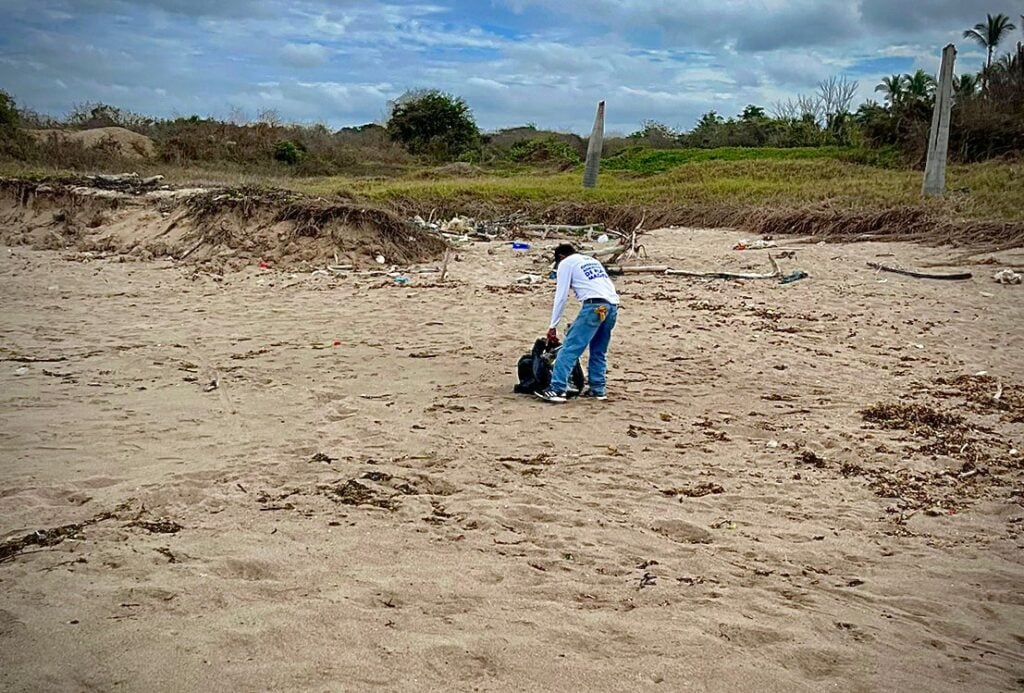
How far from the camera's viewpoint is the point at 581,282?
28.1ft

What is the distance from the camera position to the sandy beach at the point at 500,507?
4.00m

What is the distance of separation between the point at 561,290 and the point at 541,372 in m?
0.78

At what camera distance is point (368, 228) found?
17766 mm

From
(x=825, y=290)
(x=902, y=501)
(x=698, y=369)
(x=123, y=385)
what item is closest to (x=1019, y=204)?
(x=825, y=290)

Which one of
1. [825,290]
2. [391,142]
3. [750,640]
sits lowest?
[750,640]

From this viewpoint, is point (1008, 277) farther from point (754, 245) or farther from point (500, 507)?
point (500, 507)

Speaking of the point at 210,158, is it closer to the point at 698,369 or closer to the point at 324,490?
the point at 698,369

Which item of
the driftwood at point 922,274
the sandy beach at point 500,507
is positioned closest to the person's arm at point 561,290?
the sandy beach at point 500,507

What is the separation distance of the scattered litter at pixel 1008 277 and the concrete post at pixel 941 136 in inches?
313

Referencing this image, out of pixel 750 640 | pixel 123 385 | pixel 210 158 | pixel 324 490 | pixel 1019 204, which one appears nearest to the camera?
pixel 750 640

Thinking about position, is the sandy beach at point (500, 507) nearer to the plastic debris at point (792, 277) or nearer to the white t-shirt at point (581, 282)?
the white t-shirt at point (581, 282)

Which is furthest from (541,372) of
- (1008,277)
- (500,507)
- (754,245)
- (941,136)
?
(941,136)

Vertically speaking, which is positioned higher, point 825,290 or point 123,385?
point 825,290

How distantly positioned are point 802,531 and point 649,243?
14.9 meters
